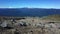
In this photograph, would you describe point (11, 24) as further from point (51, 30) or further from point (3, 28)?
point (51, 30)

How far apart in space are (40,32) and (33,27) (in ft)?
2.51

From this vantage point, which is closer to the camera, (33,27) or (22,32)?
(22,32)

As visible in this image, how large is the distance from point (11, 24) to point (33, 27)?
1.02 metres

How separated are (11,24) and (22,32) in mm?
966

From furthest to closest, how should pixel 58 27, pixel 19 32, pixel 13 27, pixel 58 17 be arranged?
pixel 58 17 < pixel 58 27 < pixel 13 27 < pixel 19 32

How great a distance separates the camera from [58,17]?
9922 mm

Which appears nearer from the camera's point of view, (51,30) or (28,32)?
(28,32)

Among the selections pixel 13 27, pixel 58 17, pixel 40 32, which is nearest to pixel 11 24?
pixel 13 27

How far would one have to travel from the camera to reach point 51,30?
25.0ft

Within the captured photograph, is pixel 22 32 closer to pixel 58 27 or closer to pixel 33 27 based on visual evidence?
pixel 33 27

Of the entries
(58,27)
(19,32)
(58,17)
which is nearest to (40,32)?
(19,32)

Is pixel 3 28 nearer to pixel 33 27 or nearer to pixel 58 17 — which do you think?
pixel 33 27

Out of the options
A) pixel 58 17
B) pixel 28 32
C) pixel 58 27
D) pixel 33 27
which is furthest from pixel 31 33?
pixel 58 17

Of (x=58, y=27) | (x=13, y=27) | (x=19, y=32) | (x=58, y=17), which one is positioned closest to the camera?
(x=19, y=32)
